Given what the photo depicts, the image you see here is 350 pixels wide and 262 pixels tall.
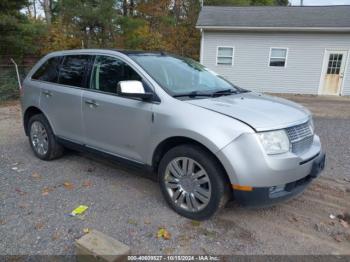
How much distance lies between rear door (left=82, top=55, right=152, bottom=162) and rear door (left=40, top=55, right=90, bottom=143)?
0.60 ft

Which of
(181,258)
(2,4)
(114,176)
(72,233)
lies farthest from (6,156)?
(2,4)

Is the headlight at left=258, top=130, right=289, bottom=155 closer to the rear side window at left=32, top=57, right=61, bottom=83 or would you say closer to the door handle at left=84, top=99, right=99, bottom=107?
the door handle at left=84, top=99, right=99, bottom=107

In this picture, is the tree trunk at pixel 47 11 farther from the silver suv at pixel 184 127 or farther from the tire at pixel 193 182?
the tire at pixel 193 182

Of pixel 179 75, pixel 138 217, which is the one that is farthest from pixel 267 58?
pixel 138 217

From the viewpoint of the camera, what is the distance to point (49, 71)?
4445 millimetres

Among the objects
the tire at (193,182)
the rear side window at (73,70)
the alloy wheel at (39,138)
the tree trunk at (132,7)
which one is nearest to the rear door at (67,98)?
the rear side window at (73,70)

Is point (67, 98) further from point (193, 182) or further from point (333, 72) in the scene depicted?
point (333, 72)

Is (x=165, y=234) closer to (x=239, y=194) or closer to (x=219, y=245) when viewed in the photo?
(x=219, y=245)

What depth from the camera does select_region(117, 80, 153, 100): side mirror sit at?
9.73ft

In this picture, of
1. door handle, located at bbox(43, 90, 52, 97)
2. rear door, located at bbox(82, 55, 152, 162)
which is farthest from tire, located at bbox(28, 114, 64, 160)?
rear door, located at bbox(82, 55, 152, 162)

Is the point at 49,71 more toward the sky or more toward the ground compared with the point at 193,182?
more toward the sky

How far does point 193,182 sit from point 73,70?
2459 mm

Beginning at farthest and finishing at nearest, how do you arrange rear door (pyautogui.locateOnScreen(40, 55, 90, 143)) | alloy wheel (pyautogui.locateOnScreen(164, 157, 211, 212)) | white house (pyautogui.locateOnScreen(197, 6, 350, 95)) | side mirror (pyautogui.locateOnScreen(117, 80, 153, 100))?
white house (pyautogui.locateOnScreen(197, 6, 350, 95)) → rear door (pyautogui.locateOnScreen(40, 55, 90, 143)) → side mirror (pyautogui.locateOnScreen(117, 80, 153, 100)) → alloy wheel (pyautogui.locateOnScreen(164, 157, 211, 212))

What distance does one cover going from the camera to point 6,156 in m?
4.86
